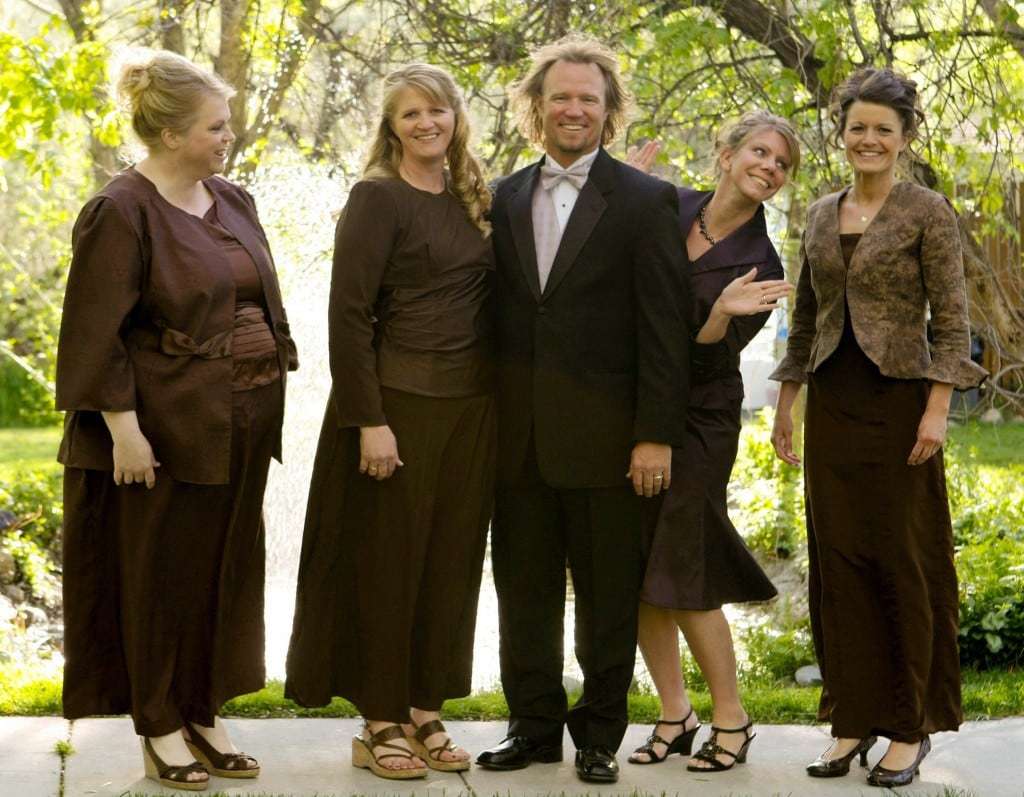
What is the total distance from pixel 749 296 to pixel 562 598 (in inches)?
40.3

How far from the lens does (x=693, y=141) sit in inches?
328

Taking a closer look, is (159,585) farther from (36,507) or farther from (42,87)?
(36,507)

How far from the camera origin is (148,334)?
410 centimetres

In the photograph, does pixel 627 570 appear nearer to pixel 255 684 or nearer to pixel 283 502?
pixel 255 684

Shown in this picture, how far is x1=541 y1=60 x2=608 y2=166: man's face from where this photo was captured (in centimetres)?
424

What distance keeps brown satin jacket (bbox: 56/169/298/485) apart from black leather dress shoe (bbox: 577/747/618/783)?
4.14 feet

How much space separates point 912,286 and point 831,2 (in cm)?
206

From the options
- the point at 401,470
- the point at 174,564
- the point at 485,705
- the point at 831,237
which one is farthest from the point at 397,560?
the point at 831,237

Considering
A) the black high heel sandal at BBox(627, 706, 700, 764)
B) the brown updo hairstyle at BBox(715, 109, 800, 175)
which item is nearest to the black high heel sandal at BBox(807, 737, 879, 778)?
the black high heel sandal at BBox(627, 706, 700, 764)

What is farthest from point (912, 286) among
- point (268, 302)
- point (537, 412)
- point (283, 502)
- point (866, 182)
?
point (283, 502)

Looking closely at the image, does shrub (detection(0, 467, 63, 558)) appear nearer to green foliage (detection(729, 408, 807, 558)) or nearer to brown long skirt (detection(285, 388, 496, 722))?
green foliage (detection(729, 408, 807, 558))

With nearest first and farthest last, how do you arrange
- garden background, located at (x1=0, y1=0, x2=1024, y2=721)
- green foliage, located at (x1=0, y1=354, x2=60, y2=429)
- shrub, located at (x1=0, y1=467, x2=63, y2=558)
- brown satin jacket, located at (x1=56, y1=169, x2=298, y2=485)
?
brown satin jacket, located at (x1=56, y1=169, x2=298, y2=485) < garden background, located at (x1=0, y1=0, x2=1024, y2=721) < shrub, located at (x1=0, y1=467, x2=63, y2=558) < green foliage, located at (x1=0, y1=354, x2=60, y2=429)

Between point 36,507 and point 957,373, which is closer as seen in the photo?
point 957,373

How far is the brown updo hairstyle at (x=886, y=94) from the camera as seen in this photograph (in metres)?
4.23
